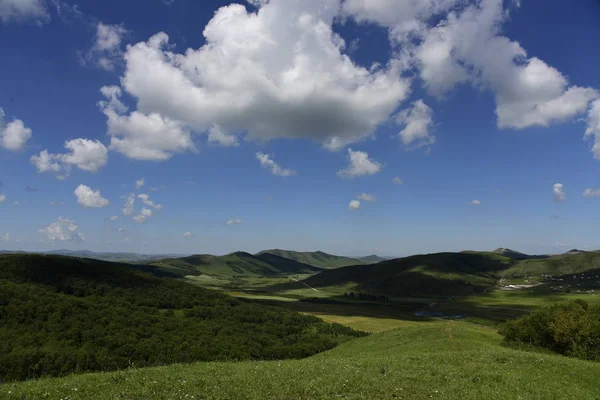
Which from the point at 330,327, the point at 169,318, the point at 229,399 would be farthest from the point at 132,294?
the point at 229,399

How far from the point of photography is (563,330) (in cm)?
4447

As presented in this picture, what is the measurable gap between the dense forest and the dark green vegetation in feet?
184

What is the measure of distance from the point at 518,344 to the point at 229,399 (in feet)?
169

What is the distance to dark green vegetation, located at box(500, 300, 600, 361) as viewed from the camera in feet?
131

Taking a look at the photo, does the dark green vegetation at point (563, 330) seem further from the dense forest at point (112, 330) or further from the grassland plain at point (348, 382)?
the dense forest at point (112, 330)

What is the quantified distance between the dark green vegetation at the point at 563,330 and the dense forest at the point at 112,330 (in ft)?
184

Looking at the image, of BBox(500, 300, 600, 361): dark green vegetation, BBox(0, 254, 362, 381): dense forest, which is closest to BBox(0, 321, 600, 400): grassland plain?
BBox(500, 300, 600, 361): dark green vegetation

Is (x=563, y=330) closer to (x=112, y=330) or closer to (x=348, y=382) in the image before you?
(x=348, y=382)

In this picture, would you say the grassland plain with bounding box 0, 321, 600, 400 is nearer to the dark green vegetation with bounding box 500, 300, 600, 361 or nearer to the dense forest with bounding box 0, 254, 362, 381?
the dark green vegetation with bounding box 500, 300, 600, 361

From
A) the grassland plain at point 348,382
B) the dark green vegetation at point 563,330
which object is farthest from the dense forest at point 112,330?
the grassland plain at point 348,382

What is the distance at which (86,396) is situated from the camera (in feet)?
54.2

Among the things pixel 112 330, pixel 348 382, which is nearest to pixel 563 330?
pixel 348 382

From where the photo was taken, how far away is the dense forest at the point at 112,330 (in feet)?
339

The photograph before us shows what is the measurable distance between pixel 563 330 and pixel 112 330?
144m
